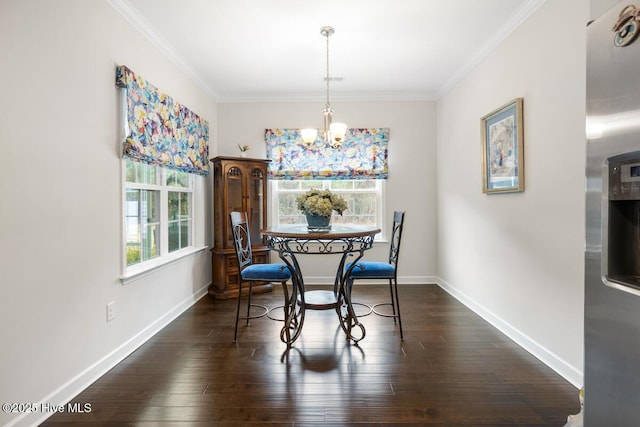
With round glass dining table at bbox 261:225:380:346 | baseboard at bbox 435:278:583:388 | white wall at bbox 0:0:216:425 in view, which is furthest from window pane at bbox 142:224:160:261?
baseboard at bbox 435:278:583:388

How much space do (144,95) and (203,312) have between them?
2.11 m

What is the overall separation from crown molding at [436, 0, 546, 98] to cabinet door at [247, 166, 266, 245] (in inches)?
101

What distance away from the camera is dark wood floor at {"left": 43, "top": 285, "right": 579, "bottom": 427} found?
1769 millimetres

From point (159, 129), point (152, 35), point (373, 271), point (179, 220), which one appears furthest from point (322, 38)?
point (179, 220)

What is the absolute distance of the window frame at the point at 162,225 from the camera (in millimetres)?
2486

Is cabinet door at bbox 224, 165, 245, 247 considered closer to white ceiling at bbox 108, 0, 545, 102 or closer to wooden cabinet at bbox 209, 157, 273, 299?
wooden cabinet at bbox 209, 157, 273, 299

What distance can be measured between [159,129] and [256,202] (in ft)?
5.44

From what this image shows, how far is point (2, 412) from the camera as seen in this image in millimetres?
1541

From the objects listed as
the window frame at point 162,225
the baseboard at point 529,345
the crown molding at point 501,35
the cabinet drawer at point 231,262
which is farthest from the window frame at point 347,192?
the crown molding at point 501,35

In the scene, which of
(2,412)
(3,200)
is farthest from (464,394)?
(3,200)

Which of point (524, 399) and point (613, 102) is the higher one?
point (613, 102)

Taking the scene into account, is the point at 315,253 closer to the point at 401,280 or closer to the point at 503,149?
the point at 503,149

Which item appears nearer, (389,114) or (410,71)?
(410,71)

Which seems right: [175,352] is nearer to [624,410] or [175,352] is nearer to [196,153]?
[196,153]
